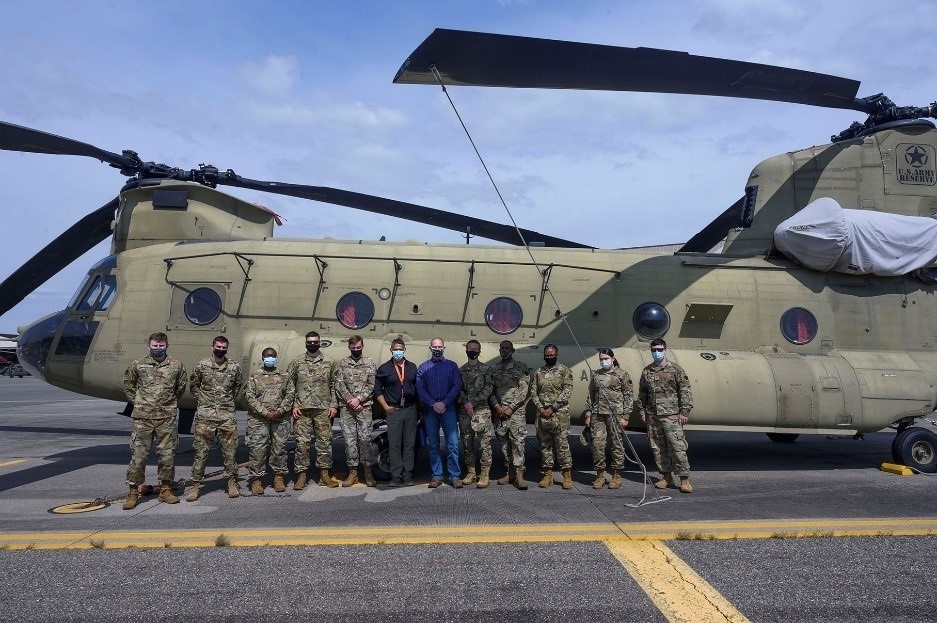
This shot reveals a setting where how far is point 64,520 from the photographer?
5641 mm

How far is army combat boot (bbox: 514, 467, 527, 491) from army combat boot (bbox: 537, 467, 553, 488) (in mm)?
199

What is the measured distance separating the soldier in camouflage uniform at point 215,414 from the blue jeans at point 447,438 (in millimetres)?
2186

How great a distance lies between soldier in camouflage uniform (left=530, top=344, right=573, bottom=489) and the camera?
6.97m

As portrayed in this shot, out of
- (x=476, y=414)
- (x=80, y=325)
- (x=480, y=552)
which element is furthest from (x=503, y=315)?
(x=80, y=325)

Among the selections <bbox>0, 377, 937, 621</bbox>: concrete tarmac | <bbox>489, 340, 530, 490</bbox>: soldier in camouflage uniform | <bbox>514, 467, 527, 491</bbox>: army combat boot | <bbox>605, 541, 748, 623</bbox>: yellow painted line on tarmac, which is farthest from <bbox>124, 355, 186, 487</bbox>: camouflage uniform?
<bbox>605, 541, 748, 623</bbox>: yellow painted line on tarmac

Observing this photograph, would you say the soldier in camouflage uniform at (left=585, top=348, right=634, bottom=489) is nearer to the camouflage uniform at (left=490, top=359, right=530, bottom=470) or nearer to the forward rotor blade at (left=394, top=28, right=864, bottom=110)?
the camouflage uniform at (left=490, top=359, right=530, bottom=470)

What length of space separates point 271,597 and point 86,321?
22.4ft

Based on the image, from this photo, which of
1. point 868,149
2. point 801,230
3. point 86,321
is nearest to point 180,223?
point 86,321

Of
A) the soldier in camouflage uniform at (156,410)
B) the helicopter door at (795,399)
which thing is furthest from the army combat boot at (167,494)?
the helicopter door at (795,399)

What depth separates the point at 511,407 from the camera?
7.04m

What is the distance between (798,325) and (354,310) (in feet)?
20.9

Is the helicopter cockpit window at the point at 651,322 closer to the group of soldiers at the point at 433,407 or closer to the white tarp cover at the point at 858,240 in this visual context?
the group of soldiers at the point at 433,407

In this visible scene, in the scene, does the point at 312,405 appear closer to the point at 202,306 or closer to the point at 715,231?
the point at 202,306

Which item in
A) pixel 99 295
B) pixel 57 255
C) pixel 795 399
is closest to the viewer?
pixel 795 399
